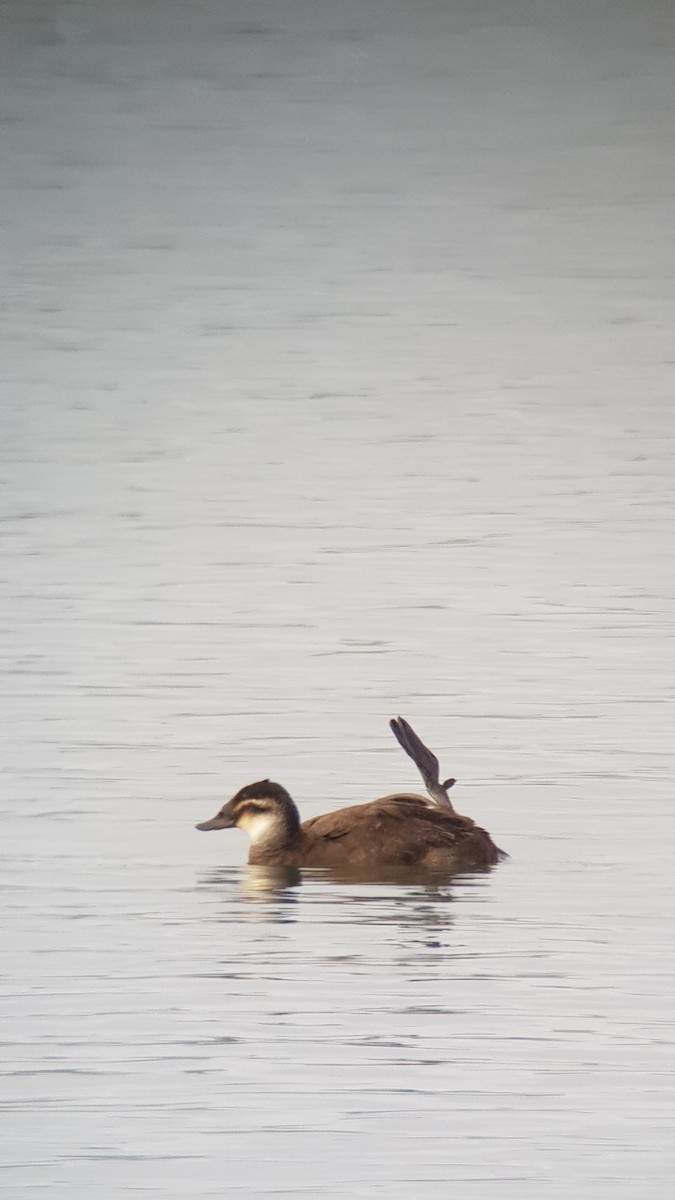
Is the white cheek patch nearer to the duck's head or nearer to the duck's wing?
the duck's head

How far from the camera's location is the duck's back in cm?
506

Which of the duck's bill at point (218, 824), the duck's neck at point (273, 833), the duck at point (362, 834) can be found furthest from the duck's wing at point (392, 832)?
the duck's bill at point (218, 824)

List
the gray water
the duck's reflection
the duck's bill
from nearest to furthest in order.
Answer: the gray water → the duck's reflection → the duck's bill

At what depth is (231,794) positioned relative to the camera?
5789 millimetres

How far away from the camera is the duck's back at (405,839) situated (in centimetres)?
506

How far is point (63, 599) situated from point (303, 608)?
102 cm

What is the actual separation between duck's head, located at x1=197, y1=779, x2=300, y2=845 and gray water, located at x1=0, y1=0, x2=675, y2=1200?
0.12m

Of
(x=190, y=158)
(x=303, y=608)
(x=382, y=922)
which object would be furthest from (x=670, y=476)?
(x=382, y=922)

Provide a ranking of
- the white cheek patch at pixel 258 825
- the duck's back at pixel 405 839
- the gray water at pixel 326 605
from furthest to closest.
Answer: the white cheek patch at pixel 258 825 → the duck's back at pixel 405 839 → the gray water at pixel 326 605

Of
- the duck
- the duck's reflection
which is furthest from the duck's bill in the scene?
the duck's reflection

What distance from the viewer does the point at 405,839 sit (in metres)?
5.10

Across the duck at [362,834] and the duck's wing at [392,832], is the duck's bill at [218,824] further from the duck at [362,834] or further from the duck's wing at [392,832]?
the duck's wing at [392,832]

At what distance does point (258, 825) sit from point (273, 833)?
0.14 ft

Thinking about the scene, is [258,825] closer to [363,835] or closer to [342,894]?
[363,835]
